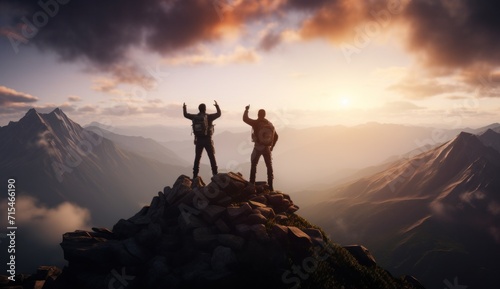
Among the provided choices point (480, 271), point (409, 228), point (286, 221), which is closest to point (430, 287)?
point (480, 271)

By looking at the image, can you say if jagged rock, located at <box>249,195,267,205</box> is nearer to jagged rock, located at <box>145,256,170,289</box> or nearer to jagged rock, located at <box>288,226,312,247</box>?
jagged rock, located at <box>288,226,312,247</box>

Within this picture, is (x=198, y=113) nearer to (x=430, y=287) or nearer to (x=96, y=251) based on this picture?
(x=96, y=251)

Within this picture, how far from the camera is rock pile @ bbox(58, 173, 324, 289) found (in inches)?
576

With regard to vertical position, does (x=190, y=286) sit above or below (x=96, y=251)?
below

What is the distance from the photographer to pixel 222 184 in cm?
1972

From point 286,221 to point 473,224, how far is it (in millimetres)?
224003

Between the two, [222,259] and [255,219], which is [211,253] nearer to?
[222,259]

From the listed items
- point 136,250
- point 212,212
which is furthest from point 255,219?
point 136,250

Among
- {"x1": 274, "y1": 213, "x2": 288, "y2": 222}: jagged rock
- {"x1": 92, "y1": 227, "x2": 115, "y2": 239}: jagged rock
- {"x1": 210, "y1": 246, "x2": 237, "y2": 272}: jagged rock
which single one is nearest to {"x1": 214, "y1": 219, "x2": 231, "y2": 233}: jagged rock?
{"x1": 210, "y1": 246, "x2": 237, "y2": 272}: jagged rock

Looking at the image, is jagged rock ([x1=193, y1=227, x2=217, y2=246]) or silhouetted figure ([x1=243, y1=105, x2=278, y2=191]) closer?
jagged rock ([x1=193, y1=227, x2=217, y2=246])

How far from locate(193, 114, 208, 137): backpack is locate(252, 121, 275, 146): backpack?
11.7 feet

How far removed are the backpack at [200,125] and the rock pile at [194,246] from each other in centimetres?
353

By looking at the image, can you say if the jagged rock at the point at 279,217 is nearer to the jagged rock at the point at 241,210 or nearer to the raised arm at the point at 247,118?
the jagged rock at the point at 241,210

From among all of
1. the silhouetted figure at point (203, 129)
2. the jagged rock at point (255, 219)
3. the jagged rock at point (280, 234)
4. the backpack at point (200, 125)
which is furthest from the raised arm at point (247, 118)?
the jagged rock at point (280, 234)
